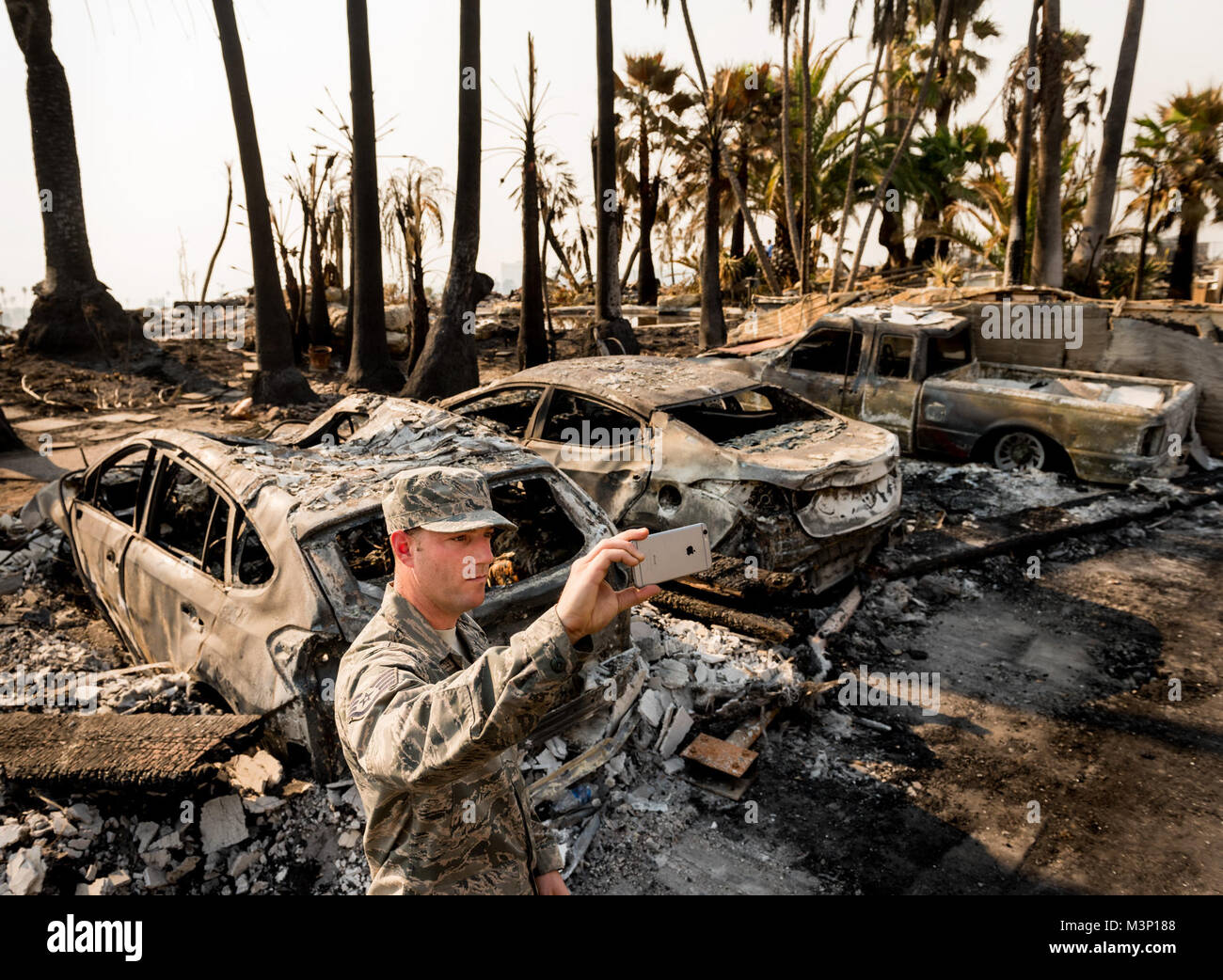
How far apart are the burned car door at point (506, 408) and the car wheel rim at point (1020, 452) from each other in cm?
552

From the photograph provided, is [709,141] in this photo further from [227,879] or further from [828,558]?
[227,879]

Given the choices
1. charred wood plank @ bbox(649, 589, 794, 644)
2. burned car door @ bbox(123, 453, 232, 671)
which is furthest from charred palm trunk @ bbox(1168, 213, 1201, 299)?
burned car door @ bbox(123, 453, 232, 671)

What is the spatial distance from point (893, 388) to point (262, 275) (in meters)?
10.3

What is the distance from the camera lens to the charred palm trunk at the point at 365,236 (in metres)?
13.1

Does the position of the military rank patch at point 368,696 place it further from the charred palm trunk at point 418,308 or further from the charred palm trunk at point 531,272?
the charred palm trunk at point 418,308

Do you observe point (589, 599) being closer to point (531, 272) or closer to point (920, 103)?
point (531, 272)

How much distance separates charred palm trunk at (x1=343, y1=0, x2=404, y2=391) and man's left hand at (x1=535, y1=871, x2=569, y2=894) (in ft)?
42.9

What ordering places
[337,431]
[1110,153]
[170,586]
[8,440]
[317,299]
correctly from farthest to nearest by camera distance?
[317,299] < [1110,153] < [8,440] < [337,431] < [170,586]

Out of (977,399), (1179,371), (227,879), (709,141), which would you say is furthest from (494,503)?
(709,141)

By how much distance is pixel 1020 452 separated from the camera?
9.41 metres

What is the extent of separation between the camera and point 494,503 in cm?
496

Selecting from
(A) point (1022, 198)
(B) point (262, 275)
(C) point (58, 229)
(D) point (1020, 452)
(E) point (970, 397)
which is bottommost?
(D) point (1020, 452)

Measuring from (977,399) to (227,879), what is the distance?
8.77 meters

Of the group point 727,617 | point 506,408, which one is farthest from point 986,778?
point 506,408
